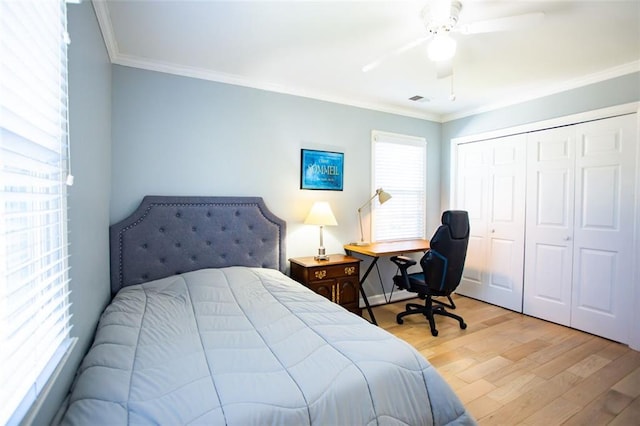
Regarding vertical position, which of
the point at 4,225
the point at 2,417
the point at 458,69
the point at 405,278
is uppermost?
the point at 458,69

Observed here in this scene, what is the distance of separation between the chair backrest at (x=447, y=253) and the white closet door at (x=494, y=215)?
3.26 feet

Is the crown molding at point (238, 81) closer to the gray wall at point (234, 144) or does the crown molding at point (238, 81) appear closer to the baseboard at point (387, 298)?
the gray wall at point (234, 144)

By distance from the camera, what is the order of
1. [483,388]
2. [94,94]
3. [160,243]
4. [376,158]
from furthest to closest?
[376,158], [160,243], [483,388], [94,94]

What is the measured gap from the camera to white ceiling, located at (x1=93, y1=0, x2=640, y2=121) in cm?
191

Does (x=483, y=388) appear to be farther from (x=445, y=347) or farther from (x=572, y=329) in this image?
(x=572, y=329)

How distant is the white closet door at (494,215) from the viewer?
3.56 metres

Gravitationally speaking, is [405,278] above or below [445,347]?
above

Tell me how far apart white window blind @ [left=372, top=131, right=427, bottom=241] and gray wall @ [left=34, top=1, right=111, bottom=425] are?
8.90 ft

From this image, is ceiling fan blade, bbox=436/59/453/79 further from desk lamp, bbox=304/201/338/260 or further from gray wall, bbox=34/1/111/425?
gray wall, bbox=34/1/111/425

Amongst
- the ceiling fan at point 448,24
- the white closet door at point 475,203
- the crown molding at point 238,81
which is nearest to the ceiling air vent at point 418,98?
the crown molding at point 238,81

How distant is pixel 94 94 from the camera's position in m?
1.85

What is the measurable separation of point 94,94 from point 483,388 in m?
3.12

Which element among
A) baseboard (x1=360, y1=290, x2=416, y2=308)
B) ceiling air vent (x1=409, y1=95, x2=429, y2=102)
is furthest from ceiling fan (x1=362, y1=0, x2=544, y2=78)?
baseboard (x1=360, y1=290, x2=416, y2=308)

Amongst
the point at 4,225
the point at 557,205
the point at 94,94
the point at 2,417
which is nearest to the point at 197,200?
the point at 94,94
